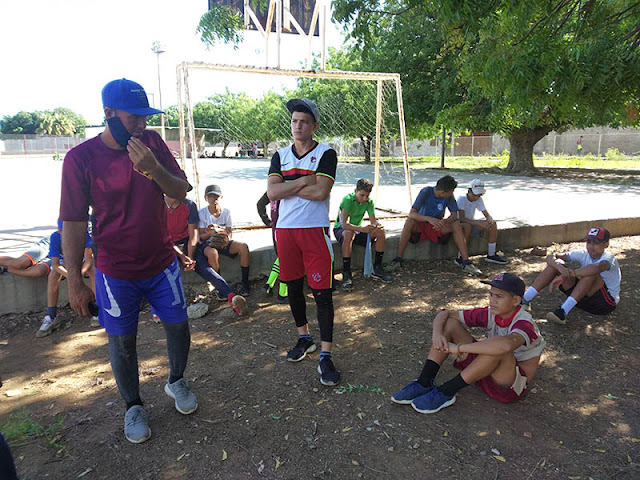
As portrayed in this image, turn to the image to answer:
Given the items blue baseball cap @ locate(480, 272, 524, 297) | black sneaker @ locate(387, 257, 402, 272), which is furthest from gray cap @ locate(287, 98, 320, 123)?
black sneaker @ locate(387, 257, 402, 272)

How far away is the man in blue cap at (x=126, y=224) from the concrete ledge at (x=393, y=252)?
2.48 m

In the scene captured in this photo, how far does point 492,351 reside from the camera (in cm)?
276

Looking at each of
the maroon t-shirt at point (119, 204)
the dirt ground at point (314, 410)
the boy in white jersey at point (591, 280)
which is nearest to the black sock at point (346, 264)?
the dirt ground at point (314, 410)

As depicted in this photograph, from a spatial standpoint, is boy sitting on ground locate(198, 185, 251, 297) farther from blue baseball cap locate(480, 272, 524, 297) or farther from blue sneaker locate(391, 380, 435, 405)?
blue baseball cap locate(480, 272, 524, 297)

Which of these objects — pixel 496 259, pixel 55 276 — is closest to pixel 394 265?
pixel 496 259

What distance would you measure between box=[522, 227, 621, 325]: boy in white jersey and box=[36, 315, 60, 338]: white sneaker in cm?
467

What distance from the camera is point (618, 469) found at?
2.41 m

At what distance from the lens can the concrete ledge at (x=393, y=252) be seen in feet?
15.1

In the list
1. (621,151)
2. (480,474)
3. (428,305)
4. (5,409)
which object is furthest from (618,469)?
(621,151)

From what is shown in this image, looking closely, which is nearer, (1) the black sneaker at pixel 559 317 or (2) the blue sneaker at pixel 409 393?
(2) the blue sneaker at pixel 409 393

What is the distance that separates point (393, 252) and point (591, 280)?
2524 mm

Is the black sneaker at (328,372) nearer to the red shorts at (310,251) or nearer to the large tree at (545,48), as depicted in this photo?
the red shorts at (310,251)

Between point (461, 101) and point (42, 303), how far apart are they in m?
16.8

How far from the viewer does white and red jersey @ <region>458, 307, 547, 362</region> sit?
2881 mm
